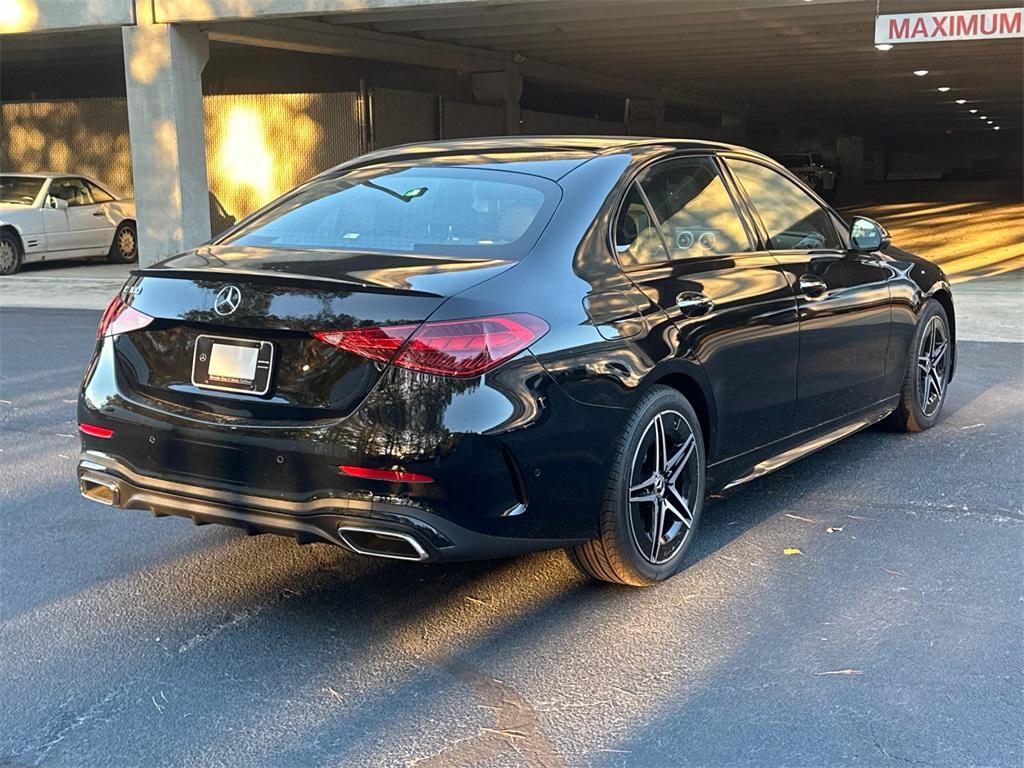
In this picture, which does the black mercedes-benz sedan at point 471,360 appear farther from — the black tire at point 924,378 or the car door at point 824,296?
the black tire at point 924,378

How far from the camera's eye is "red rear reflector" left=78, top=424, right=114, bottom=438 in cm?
370

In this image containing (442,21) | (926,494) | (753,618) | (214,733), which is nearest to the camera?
(214,733)

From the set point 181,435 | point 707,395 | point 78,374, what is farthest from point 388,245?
point 78,374

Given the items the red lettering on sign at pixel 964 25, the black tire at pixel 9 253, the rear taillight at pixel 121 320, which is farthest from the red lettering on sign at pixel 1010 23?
the black tire at pixel 9 253

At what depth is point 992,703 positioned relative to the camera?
313cm

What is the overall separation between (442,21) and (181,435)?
595 inches

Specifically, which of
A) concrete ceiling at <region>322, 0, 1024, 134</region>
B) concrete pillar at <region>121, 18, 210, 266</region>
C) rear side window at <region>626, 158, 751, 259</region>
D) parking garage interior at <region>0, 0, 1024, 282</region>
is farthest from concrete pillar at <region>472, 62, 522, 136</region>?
rear side window at <region>626, 158, 751, 259</region>

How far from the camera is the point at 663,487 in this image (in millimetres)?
3982

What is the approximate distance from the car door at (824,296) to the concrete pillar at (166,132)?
1114cm

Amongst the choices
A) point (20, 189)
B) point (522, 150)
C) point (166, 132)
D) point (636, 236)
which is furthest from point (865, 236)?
point (20, 189)

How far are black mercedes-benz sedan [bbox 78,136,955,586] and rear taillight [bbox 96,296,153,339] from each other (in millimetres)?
11

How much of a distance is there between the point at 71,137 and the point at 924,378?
884 inches

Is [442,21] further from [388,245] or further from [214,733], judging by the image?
[214,733]

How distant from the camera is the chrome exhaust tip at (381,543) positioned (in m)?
3.27
